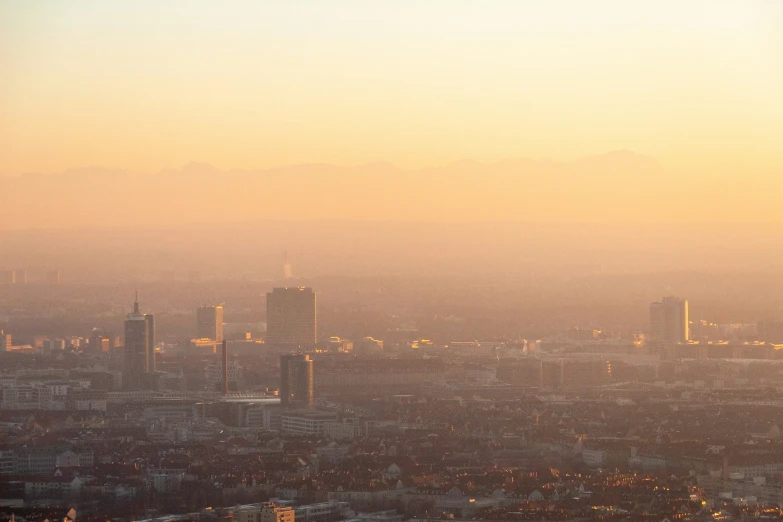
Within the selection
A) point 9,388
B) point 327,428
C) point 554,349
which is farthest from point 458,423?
point 554,349

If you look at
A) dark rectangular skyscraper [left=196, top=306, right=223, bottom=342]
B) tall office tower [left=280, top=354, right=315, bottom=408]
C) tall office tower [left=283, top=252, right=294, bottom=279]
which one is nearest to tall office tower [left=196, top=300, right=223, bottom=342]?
dark rectangular skyscraper [left=196, top=306, right=223, bottom=342]

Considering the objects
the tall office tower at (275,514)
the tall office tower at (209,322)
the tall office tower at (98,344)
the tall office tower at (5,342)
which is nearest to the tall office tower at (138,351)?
the tall office tower at (98,344)

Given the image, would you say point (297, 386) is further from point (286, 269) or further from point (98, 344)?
point (286, 269)

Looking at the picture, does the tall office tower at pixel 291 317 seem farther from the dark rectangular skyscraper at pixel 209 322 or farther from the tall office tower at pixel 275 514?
the tall office tower at pixel 275 514

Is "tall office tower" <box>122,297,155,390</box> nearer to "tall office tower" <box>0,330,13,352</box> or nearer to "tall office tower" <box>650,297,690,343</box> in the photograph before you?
"tall office tower" <box>0,330,13,352</box>

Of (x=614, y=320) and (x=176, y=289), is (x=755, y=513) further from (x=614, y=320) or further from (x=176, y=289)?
(x=176, y=289)

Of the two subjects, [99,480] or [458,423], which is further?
[458,423]

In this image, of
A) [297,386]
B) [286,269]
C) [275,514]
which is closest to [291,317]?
[286,269]
